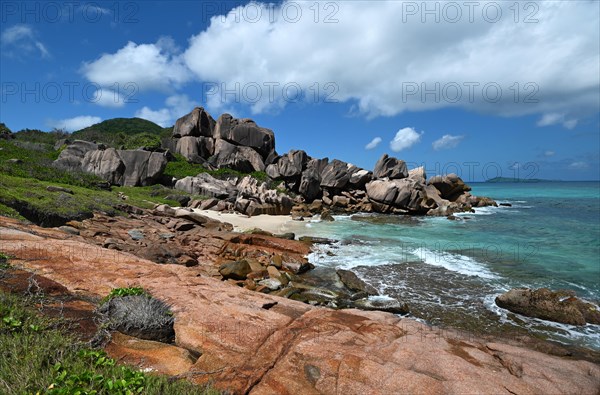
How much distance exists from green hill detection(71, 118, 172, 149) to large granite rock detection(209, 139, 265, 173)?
1434 cm

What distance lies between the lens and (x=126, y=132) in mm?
103125

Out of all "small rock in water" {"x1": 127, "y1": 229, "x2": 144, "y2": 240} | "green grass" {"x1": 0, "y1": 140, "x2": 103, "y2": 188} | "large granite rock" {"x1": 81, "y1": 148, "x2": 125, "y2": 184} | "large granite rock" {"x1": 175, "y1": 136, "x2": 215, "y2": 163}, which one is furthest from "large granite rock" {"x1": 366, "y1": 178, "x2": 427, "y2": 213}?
"green grass" {"x1": 0, "y1": 140, "x2": 103, "y2": 188}

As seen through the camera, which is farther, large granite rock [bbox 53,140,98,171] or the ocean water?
large granite rock [bbox 53,140,98,171]

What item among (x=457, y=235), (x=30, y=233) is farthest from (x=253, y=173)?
(x=30, y=233)

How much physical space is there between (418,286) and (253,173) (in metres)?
41.5

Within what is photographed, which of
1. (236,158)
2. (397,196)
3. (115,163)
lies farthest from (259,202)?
(397,196)

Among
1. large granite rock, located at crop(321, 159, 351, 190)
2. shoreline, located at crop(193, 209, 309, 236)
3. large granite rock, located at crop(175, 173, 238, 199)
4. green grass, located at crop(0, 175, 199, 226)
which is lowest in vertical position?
shoreline, located at crop(193, 209, 309, 236)

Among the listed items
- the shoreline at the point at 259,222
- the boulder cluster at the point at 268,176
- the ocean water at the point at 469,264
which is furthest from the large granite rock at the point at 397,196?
the shoreline at the point at 259,222

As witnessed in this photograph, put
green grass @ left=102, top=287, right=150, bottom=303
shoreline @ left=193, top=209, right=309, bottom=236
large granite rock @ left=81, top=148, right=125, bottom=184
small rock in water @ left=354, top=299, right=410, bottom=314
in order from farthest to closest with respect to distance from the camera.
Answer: large granite rock @ left=81, top=148, right=125, bottom=184 → shoreline @ left=193, top=209, right=309, bottom=236 → small rock in water @ left=354, top=299, right=410, bottom=314 → green grass @ left=102, top=287, right=150, bottom=303

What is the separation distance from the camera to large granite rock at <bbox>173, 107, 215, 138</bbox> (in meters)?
56.0

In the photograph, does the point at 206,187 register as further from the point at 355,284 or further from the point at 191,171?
the point at 355,284

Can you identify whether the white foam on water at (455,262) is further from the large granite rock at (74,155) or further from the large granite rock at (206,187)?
the large granite rock at (74,155)

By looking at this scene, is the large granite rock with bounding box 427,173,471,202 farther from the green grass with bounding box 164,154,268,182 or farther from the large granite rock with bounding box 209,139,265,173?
the large granite rock with bounding box 209,139,265,173

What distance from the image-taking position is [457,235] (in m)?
29.4
